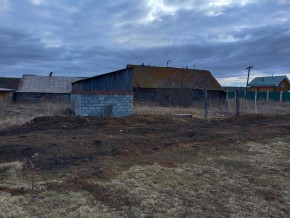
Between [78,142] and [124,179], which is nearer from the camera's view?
[124,179]

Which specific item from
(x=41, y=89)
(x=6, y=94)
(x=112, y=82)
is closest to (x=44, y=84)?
(x=41, y=89)

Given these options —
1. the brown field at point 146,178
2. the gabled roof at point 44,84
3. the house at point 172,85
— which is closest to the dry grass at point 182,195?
the brown field at point 146,178

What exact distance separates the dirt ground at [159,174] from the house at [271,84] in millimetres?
44150

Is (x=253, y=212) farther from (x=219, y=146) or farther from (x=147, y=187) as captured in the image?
(x=219, y=146)

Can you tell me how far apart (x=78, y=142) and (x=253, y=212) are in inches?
203

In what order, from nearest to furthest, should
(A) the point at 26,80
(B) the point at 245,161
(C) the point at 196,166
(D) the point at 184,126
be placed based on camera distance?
(C) the point at 196,166 < (B) the point at 245,161 < (D) the point at 184,126 < (A) the point at 26,80

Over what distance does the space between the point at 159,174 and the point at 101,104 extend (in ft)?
34.8

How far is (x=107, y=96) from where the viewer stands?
16.2m

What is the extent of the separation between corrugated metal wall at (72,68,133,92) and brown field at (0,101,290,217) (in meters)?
7.50

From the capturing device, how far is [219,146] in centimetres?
891

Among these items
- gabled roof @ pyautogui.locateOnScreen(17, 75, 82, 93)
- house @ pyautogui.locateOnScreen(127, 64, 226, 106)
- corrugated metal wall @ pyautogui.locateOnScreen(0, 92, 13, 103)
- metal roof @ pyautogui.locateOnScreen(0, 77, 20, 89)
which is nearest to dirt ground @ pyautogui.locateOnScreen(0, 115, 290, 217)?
house @ pyautogui.locateOnScreen(127, 64, 226, 106)

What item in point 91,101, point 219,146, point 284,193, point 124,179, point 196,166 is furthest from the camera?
point 91,101

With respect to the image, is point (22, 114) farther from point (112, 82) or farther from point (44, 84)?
point (44, 84)

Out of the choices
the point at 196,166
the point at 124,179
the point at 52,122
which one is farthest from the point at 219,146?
the point at 52,122
